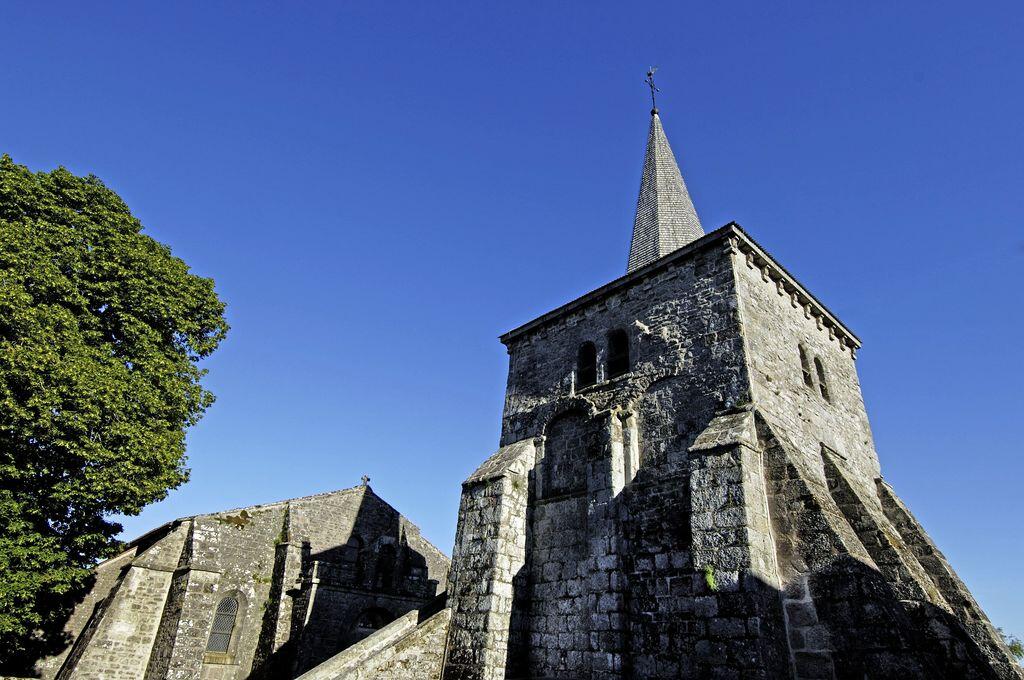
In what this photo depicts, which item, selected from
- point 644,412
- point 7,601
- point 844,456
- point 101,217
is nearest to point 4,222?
point 101,217

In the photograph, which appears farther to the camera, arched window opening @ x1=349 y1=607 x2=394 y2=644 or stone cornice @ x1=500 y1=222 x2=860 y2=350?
arched window opening @ x1=349 y1=607 x2=394 y2=644

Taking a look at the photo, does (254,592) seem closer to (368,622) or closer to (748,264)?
(368,622)

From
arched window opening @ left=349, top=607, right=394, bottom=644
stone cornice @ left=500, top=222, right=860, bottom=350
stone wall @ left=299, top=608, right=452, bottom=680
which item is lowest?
stone wall @ left=299, top=608, right=452, bottom=680

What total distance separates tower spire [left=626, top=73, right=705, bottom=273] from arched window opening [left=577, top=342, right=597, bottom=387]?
2728 millimetres

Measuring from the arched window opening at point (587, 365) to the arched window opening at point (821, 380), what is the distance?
4.60 m

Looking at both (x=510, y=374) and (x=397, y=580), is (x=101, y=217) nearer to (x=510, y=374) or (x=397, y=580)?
(x=510, y=374)

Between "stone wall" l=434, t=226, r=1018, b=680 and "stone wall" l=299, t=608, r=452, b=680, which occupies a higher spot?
"stone wall" l=434, t=226, r=1018, b=680

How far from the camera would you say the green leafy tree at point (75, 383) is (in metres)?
11.2

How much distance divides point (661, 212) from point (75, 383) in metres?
14.1

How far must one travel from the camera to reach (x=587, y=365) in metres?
13.1

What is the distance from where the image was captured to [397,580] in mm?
18469

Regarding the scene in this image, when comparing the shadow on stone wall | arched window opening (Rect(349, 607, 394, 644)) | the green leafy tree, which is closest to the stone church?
the shadow on stone wall

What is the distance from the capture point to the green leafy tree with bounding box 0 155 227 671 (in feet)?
36.8

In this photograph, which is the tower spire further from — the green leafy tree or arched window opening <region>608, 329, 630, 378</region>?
the green leafy tree
